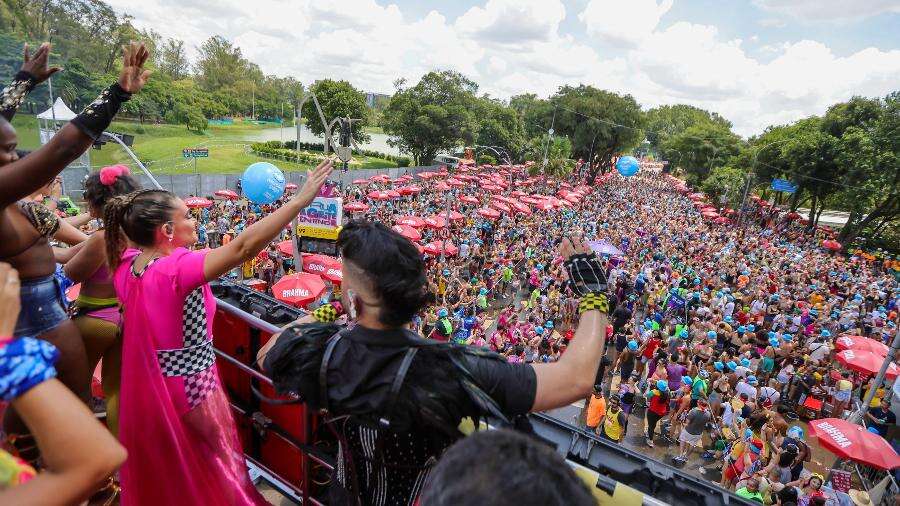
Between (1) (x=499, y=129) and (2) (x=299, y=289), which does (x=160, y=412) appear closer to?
(2) (x=299, y=289)

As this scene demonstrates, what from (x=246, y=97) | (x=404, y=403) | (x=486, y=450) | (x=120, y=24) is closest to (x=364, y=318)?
(x=404, y=403)

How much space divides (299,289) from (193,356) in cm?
704

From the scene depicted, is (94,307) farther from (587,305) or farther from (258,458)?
(587,305)

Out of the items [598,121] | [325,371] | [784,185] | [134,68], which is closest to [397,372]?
[325,371]

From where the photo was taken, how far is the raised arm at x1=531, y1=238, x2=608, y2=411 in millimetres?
1282

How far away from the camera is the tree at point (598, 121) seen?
48406mm

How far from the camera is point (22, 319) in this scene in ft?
5.88

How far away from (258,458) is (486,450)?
2652mm

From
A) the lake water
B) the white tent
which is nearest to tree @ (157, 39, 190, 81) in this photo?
the lake water

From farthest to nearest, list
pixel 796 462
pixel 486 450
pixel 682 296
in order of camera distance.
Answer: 1. pixel 682 296
2. pixel 796 462
3. pixel 486 450

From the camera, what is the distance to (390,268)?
4.34 feet

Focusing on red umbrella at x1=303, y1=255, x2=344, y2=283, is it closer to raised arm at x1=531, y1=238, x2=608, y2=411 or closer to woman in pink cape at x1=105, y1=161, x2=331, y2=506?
woman in pink cape at x1=105, y1=161, x2=331, y2=506

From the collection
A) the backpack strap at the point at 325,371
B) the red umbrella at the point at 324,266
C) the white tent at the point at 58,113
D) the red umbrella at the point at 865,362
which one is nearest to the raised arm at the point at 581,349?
the backpack strap at the point at 325,371

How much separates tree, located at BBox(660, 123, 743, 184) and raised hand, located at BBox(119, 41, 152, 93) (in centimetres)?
5555
